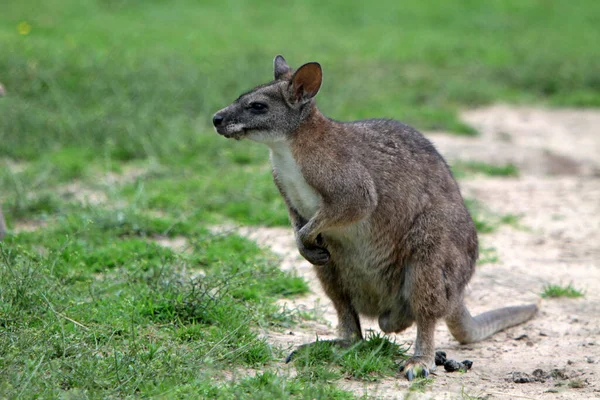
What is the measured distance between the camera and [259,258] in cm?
644

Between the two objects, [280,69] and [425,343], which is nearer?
[425,343]

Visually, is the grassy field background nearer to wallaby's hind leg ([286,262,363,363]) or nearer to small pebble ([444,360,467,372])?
wallaby's hind leg ([286,262,363,363])

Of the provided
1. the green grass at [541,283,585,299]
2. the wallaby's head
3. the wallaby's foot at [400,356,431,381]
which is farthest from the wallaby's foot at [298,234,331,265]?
the green grass at [541,283,585,299]

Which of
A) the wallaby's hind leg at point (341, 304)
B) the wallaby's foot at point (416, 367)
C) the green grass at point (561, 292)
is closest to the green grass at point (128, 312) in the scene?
the wallaby's hind leg at point (341, 304)

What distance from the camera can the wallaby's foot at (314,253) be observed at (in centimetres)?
486

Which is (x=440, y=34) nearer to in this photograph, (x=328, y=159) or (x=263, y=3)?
(x=263, y=3)

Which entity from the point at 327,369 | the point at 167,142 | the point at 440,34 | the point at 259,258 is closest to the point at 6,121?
the point at 167,142

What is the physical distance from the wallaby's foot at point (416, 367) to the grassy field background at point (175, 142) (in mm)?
636

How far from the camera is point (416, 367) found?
4.72 m

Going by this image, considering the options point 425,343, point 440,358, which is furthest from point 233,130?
point 440,358

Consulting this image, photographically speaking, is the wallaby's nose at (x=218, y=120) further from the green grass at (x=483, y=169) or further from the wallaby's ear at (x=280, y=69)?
the green grass at (x=483, y=169)

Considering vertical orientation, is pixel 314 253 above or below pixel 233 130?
below

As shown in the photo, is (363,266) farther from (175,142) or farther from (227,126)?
(175,142)

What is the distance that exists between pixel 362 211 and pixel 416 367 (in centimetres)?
85
